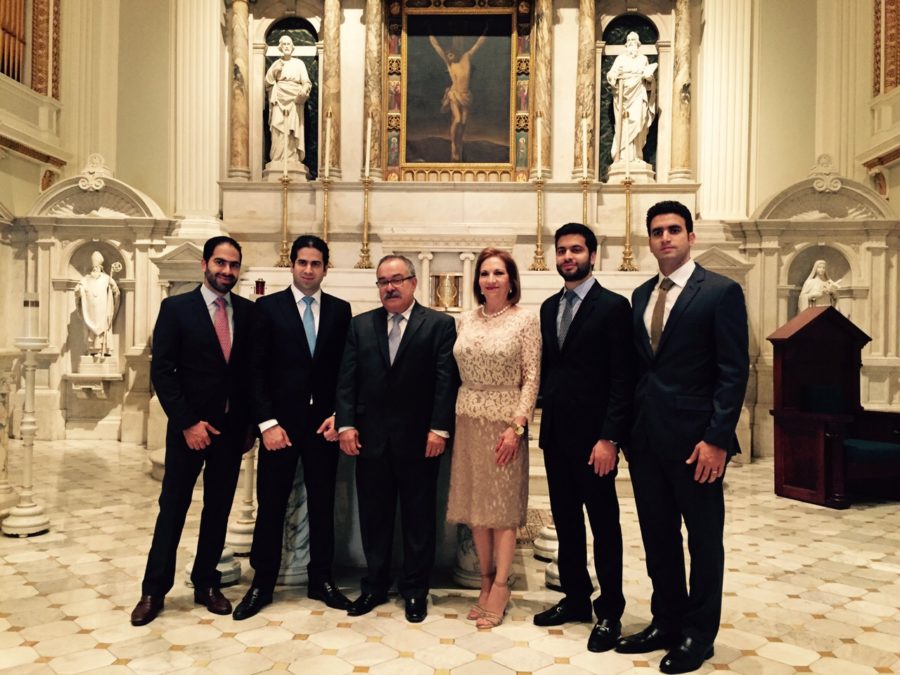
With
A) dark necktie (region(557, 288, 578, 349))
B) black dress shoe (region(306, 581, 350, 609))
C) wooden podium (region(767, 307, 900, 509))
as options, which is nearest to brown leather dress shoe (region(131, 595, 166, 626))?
black dress shoe (region(306, 581, 350, 609))

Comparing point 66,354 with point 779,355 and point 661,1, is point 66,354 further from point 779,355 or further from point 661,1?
point 661,1

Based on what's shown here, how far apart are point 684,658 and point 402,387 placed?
160cm

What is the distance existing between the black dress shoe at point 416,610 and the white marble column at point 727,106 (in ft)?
24.8

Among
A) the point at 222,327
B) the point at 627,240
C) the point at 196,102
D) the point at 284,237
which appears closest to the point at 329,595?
the point at 222,327

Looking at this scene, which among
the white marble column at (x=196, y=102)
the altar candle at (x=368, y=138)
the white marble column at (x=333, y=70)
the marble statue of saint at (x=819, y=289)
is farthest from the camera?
the white marble column at (x=333, y=70)

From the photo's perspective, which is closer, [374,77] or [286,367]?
[286,367]

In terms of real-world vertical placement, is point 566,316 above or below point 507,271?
below

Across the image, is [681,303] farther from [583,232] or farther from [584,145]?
[584,145]

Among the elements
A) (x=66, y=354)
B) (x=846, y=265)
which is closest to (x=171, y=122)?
(x=66, y=354)

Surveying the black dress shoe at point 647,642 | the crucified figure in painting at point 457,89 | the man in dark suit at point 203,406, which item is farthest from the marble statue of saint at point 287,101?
the black dress shoe at point 647,642

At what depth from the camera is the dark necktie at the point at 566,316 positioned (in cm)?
315

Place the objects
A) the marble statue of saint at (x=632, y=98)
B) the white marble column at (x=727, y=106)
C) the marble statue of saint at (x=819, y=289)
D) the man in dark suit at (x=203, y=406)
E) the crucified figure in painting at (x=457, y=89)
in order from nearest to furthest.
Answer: the man in dark suit at (x=203, y=406) → the marble statue of saint at (x=819, y=289) → the white marble column at (x=727, y=106) → the marble statue of saint at (x=632, y=98) → the crucified figure in painting at (x=457, y=89)

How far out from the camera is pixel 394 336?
3.42 metres

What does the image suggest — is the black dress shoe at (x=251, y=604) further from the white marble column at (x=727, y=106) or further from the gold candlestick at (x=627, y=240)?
the white marble column at (x=727, y=106)
